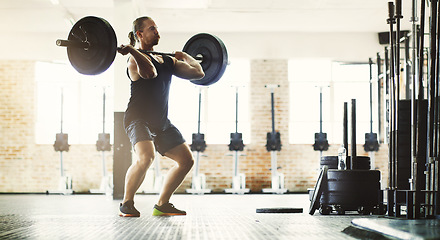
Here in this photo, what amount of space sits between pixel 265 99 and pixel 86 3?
3857 millimetres

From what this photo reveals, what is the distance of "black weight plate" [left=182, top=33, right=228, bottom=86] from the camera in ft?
12.1

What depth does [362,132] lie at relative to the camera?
9.98m

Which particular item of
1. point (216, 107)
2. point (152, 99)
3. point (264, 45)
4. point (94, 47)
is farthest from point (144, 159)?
point (264, 45)

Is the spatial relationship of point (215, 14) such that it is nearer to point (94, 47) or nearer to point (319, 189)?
point (319, 189)

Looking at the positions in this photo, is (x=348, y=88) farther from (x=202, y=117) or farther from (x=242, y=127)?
(x=202, y=117)

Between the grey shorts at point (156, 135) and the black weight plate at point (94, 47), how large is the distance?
1.81 feet

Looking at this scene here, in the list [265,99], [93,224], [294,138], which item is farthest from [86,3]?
[93,224]

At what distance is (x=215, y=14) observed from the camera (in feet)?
28.0

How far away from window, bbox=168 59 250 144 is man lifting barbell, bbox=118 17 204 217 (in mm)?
6315

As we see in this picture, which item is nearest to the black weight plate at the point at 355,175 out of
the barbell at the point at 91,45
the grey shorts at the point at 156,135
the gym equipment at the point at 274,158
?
the grey shorts at the point at 156,135

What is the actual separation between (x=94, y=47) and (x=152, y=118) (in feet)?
2.16

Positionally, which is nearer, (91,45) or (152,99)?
(91,45)

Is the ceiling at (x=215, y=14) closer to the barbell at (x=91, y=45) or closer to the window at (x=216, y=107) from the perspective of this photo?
the window at (x=216, y=107)

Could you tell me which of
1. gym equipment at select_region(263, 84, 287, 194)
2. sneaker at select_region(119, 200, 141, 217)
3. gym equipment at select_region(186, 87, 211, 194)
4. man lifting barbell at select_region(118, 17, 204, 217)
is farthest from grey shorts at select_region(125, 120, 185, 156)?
gym equipment at select_region(263, 84, 287, 194)
